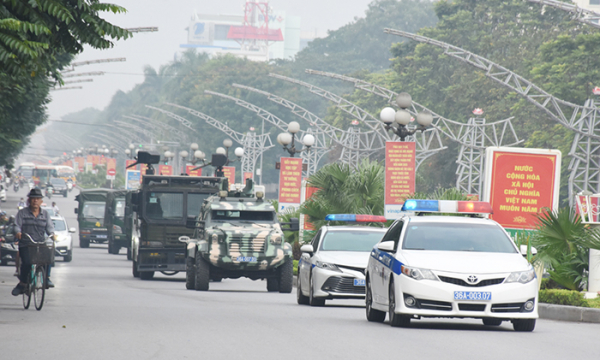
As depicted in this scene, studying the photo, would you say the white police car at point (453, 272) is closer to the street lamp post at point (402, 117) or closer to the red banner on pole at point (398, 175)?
the red banner on pole at point (398, 175)

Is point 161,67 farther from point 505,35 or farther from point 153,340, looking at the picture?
point 153,340

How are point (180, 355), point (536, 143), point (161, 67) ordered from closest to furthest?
point (180, 355) → point (536, 143) → point (161, 67)

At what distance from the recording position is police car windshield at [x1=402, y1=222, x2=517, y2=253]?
45.0 feet

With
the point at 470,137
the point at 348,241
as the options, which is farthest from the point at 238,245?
the point at 470,137

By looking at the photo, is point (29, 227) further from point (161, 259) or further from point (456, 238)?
point (161, 259)

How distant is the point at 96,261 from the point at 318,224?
15056 millimetres

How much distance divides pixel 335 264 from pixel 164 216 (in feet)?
33.9

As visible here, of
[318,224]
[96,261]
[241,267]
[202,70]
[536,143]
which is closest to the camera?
[241,267]

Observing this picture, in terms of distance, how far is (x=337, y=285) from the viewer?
18.5 metres

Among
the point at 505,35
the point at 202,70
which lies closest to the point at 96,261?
the point at 505,35

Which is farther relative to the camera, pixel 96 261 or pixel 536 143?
pixel 536 143

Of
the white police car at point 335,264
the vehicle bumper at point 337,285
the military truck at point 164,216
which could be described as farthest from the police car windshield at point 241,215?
the vehicle bumper at point 337,285

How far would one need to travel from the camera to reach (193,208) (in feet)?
92.7

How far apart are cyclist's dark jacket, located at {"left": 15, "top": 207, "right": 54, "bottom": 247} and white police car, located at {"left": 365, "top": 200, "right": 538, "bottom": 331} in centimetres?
523
